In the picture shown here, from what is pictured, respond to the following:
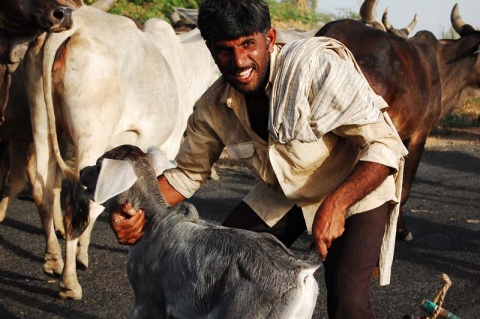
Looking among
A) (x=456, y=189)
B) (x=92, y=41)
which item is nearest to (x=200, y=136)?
(x=92, y=41)

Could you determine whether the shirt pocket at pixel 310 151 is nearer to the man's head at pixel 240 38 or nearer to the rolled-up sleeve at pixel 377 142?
the rolled-up sleeve at pixel 377 142

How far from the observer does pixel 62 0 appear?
6.00 meters

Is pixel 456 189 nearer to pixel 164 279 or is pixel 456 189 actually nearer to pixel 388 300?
pixel 388 300

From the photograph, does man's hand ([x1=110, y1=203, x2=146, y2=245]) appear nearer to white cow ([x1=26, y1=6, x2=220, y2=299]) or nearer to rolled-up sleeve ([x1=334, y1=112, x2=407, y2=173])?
rolled-up sleeve ([x1=334, y1=112, x2=407, y2=173])

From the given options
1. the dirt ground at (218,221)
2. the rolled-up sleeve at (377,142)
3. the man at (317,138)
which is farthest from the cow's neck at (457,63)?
the rolled-up sleeve at (377,142)

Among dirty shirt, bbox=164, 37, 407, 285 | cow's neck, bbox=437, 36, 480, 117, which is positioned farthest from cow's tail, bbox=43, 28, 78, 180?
cow's neck, bbox=437, 36, 480, 117

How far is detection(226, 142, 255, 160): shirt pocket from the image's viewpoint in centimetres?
342

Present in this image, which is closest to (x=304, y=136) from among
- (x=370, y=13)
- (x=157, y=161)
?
(x=157, y=161)

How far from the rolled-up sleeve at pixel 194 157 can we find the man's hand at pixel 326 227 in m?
0.82

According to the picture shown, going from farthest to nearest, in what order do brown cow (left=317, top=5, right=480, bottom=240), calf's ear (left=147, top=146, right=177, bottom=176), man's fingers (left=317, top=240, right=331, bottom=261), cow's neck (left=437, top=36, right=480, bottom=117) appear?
cow's neck (left=437, top=36, right=480, bottom=117) < brown cow (left=317, top=5, right=480, bottom=240) < calf's ear (left=147, top=146, right=177, bottom=176) < man's fingers (left=317, top=240, right=331, bottom=261)

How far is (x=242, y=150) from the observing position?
3.45 metres

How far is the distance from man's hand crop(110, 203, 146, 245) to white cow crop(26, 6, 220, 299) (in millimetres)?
1965

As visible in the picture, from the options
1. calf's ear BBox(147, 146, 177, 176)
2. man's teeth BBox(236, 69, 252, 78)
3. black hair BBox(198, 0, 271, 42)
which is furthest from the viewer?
calf's ear BBox(147, 146, 177, 176)

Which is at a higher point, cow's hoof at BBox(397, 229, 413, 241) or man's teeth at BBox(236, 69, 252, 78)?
man's teeth at BBox(236, 69, 252, 78)
